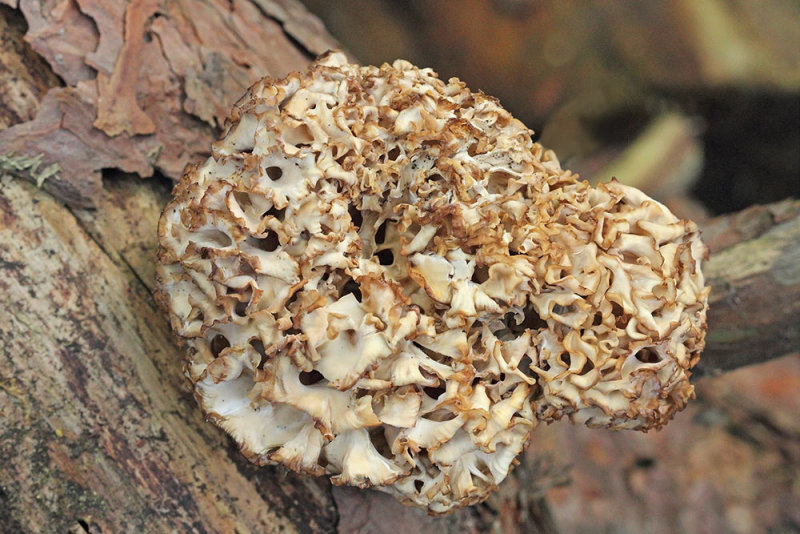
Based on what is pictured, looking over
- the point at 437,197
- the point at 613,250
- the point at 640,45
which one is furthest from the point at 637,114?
the point at 437,197

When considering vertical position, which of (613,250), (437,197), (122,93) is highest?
(613,250)

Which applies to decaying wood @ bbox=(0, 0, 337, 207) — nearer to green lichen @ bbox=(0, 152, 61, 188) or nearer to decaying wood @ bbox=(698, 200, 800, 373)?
green lichen @ bbox=(0, 152, 61, 188)

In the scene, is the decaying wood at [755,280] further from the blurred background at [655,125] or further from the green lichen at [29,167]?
the green lichen at [29,167]

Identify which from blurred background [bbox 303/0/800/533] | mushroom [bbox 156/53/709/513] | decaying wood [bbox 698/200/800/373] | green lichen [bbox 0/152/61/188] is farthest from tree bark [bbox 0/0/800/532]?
decaying wood [bbox 698/200/800/373]

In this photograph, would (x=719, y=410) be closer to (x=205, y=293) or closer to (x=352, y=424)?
(x=352, y=424)

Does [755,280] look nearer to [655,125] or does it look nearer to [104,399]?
[655,125]

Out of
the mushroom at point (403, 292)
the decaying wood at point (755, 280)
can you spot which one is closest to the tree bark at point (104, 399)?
the mushroom at point (403, 292)
